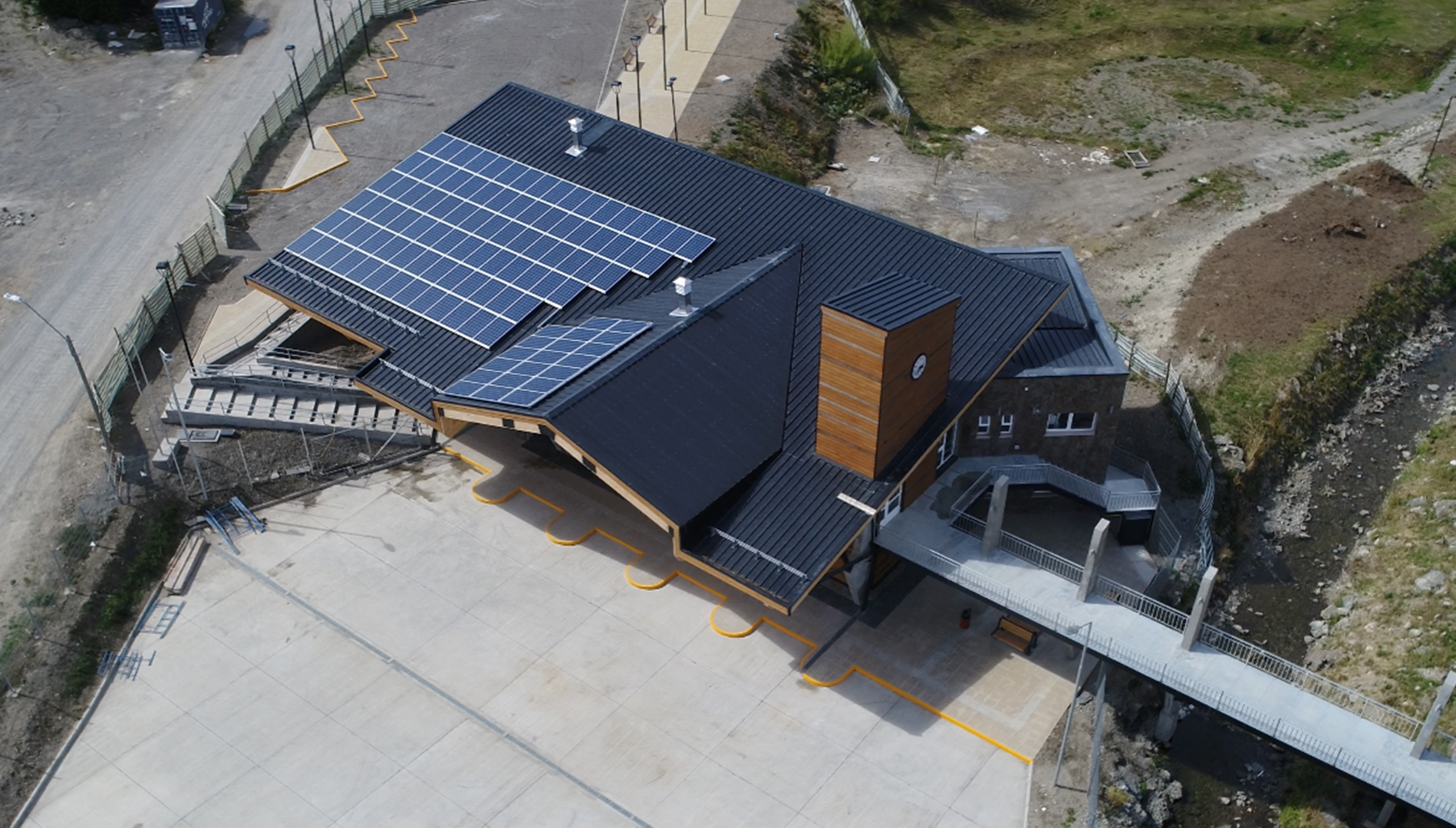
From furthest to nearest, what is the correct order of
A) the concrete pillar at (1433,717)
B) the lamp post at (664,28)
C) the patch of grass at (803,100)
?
1. the lamp post at (664,28)
2. the patch of grass at (803,100)
3. the concrete pillar at (1433,717)

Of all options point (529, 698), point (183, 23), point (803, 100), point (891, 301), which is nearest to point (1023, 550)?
point (891, 301)

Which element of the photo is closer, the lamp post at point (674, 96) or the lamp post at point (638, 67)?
the lamp post at point (674, 96)

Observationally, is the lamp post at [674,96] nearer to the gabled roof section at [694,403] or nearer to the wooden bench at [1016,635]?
the gabled roof section at [694,403]

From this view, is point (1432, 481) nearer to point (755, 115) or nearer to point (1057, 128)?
point (1057, 128)

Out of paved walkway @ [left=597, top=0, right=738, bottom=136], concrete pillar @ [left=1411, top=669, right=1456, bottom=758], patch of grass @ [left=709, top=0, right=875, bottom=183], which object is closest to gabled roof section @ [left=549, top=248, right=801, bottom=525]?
concrete pillar @ [left=1411, top=669, right=1456, bottom=758]

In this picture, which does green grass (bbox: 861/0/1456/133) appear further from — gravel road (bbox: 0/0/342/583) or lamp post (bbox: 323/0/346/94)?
gravel road (bbox: 0/0/342/583)

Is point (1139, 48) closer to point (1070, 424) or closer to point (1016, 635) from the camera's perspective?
point (1070, 424)

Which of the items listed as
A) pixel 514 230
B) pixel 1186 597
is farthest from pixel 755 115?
pixel 1186 597

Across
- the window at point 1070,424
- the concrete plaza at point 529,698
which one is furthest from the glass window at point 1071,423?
the concrete plaza at point 529,698
